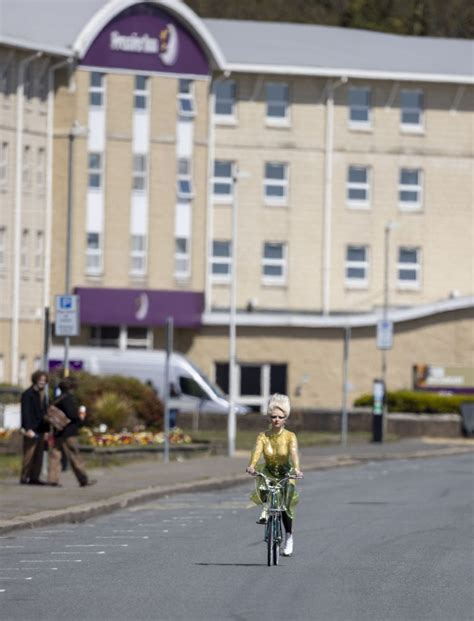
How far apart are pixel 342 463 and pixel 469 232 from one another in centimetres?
3212

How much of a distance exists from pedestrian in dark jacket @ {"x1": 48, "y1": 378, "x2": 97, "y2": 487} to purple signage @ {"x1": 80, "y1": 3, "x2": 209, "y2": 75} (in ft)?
122

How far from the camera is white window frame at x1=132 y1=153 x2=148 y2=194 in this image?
218 ft

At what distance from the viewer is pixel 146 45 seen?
66.1 metres

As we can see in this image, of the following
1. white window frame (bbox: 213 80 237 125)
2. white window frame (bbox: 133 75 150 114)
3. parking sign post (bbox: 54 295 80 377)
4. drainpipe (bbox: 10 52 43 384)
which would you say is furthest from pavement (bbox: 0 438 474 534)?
white window frame (bbox: 213 80 237 125)

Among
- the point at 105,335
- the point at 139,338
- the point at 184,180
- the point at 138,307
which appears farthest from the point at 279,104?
the point at 105,335

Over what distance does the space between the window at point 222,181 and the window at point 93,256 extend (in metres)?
6.49

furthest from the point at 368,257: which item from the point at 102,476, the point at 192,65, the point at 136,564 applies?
the point at 136,564

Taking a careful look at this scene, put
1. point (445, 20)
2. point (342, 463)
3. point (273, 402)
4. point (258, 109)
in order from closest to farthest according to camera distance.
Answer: point (273, 402) → point (342, 463) → point (258, 109) → point (445, 20)

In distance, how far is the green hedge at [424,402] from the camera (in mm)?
61125

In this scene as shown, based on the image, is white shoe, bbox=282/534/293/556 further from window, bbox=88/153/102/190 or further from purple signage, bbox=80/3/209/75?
window, bbox=88/153/102/190

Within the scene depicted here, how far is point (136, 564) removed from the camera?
58.6ft

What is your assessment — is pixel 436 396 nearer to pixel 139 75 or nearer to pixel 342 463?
pixel 139 75

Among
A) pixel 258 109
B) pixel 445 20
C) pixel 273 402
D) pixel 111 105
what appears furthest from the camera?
pixel 445 20

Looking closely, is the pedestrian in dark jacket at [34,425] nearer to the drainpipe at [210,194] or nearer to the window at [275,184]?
the drainpipe at [210,194]
